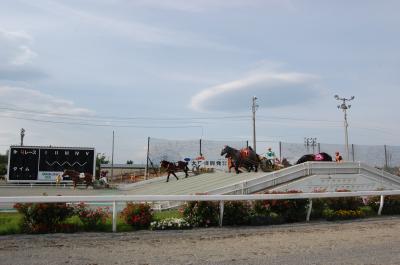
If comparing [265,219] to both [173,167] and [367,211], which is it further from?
[173,167]

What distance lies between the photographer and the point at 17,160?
40.2 m

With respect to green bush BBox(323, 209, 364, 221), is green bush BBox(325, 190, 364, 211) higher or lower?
higher

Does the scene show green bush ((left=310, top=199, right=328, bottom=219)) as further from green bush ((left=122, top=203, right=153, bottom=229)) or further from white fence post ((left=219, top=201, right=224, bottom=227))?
green bush ((left=122, top=203, right=153, bottom=229))

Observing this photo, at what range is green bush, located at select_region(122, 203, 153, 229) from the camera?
11.6 m

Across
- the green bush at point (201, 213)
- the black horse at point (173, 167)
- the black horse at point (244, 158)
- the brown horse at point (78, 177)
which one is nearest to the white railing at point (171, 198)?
the green bush at point (201, 213)

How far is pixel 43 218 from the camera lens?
1075 cm

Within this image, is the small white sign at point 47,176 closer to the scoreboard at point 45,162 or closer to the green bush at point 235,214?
the scoreboard at point 45,162

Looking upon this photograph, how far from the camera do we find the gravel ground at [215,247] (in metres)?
8.05

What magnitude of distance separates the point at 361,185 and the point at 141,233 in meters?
17.1

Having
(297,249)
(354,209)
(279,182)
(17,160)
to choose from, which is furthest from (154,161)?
(297,249)

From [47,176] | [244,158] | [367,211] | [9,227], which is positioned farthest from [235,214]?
[47,176]

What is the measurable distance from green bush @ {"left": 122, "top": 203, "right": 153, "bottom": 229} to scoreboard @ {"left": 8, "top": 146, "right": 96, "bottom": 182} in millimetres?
30850

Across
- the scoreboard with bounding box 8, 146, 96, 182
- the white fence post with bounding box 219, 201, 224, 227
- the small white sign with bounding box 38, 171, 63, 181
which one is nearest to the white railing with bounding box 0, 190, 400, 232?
the white fence post with bounding box 219, 201, 224, 227

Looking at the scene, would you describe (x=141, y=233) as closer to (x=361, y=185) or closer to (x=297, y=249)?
(x=297, y=249)
